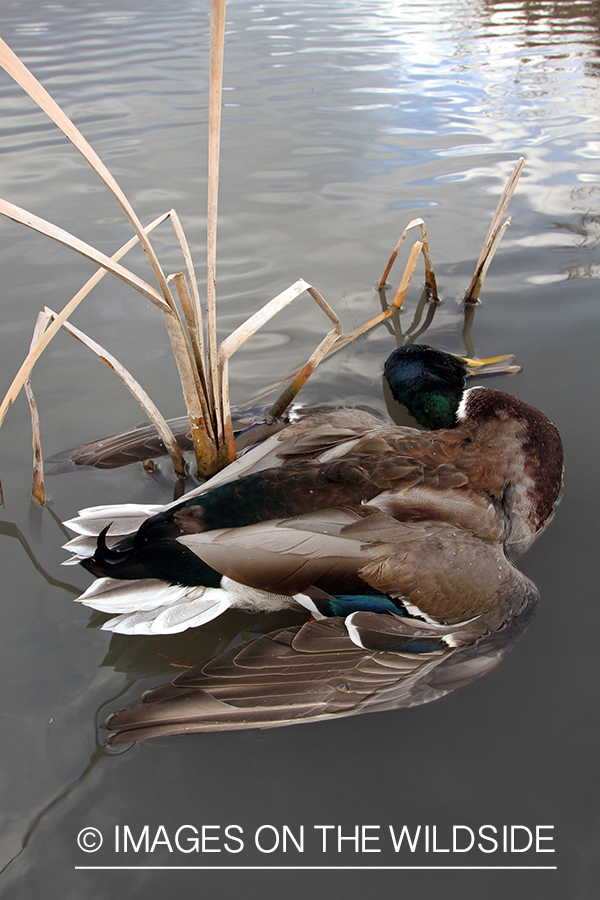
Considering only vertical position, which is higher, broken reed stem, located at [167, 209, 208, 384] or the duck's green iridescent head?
broken reed stem, located at [167, 209, 208, 384]

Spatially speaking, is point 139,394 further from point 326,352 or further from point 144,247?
point 326,352

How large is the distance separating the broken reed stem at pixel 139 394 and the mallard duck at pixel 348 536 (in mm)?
390

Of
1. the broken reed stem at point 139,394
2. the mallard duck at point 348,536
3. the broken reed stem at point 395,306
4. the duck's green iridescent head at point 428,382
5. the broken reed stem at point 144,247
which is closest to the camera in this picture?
the broken reed stem at point 144,247

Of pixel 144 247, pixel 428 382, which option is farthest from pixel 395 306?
pixel 144 247

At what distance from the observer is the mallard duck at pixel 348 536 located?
1956 millimetres

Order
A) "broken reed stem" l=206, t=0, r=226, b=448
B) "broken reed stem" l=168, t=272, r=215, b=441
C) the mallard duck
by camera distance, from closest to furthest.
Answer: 1. "broken reed stem" l=206, t=0, r=226, b=448
2. the mallard duck
3. "broken reed stem" l=168, t=272, r=215, b=441

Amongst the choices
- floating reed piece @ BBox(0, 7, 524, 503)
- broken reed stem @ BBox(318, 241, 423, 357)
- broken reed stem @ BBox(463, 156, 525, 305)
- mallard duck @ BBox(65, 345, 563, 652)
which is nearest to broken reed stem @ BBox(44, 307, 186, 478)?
floating reed piece @ BBox(0, 7, 524, 503)

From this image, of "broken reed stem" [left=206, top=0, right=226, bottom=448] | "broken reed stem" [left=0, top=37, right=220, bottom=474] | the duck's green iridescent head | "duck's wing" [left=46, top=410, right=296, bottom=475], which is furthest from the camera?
the duck's green iridescent head

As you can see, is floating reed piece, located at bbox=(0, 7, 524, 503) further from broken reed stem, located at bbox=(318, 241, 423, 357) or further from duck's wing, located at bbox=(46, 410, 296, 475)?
broken reed stem, located at bbox=(318, 241, 423, 357)

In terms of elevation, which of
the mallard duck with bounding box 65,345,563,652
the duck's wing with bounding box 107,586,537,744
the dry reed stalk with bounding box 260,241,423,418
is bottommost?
the duck's wing with bounding box 107,586,537,744

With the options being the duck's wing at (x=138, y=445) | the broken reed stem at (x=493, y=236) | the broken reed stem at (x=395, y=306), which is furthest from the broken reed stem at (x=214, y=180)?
the broken reed stem at (x=493, y=236)

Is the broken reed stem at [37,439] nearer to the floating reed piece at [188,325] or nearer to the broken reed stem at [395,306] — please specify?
the floating reed piece at [188,325]

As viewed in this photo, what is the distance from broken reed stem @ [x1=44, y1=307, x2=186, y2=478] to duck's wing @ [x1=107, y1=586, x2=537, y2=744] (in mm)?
1048

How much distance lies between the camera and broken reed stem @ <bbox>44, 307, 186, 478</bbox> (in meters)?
2.40
